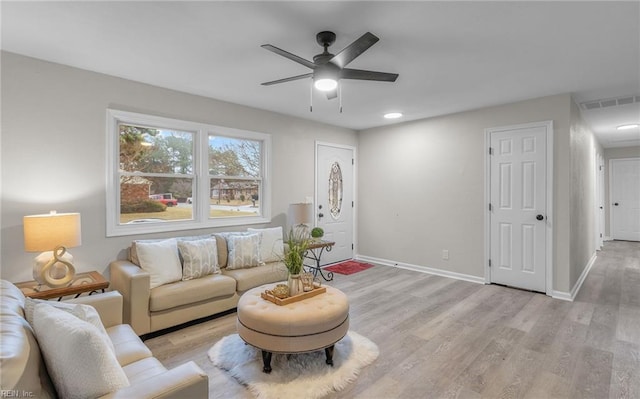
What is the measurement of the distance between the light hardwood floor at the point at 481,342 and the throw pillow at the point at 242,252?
624mm

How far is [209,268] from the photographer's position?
3361 mm

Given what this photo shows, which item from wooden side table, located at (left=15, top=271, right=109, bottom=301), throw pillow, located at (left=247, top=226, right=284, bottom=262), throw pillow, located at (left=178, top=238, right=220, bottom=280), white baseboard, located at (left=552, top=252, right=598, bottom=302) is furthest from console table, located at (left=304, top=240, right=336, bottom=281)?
white baseboard, located at (left=552, top=252, right=598, bottom=302)

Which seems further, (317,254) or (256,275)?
(317,254)

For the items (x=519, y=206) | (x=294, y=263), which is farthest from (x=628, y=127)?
(x=294, y=263)

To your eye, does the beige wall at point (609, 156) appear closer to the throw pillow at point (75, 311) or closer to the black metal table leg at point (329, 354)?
the black metal table leg at point (329, 354)

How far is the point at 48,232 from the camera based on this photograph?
2543 millimetres

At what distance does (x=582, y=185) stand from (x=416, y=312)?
11.2ft

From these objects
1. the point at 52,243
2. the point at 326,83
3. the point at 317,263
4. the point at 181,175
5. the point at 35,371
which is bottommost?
the point at 317,263

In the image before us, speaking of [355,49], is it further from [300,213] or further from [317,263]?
[317,263]

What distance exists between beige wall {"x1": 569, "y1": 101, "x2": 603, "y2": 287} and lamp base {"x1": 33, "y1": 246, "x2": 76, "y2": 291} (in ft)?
17.6

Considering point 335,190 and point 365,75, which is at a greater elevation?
point 365,75

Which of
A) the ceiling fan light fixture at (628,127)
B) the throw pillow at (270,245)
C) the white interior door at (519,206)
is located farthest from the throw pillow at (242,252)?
the ceiling fan light fixture at (628,127)

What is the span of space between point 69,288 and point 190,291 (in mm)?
935

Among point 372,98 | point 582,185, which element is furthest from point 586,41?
point 582,185
